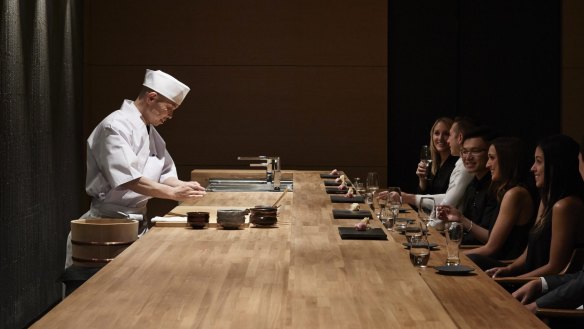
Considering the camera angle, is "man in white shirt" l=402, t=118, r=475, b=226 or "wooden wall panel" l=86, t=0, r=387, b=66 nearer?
"man in white shirt" l=402, t=118, r=475, b=226

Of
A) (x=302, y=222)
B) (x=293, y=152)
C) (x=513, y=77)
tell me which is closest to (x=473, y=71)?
(x=513, y=77)

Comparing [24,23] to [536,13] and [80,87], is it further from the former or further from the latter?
[536,13]

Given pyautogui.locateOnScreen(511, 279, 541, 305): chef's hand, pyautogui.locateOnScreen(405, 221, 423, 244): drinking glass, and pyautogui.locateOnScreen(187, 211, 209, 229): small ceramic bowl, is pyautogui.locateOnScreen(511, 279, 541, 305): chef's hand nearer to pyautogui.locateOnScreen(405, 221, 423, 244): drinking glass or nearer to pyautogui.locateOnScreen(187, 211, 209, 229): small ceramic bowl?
pyautogui.locateOnScreen(405, 221, 423, 244): drinking glass

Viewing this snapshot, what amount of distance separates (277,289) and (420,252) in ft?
2.28

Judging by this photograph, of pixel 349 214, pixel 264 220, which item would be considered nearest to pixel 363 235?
pixel 264 220

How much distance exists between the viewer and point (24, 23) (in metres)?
5.04

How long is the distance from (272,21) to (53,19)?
2.24 meters

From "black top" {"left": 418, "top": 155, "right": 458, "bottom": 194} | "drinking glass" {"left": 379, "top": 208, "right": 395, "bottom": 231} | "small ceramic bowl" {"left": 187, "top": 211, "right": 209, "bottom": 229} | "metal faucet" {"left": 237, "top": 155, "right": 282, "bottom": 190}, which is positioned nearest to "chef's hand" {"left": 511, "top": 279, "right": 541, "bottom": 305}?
"drinking glass" {"left": 379, "top": 208, "right": 395, "bottom": 231}

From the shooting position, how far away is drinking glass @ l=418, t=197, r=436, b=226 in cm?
330

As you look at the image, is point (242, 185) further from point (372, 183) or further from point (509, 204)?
point (509, 204)

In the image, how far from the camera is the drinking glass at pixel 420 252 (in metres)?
2.70

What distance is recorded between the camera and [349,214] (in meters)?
3.73

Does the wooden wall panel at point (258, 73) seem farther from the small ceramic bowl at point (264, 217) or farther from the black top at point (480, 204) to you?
the small ceramic bowl at point (264, 217)

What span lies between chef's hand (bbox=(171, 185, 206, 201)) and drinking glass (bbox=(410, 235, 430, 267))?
5.67ft
